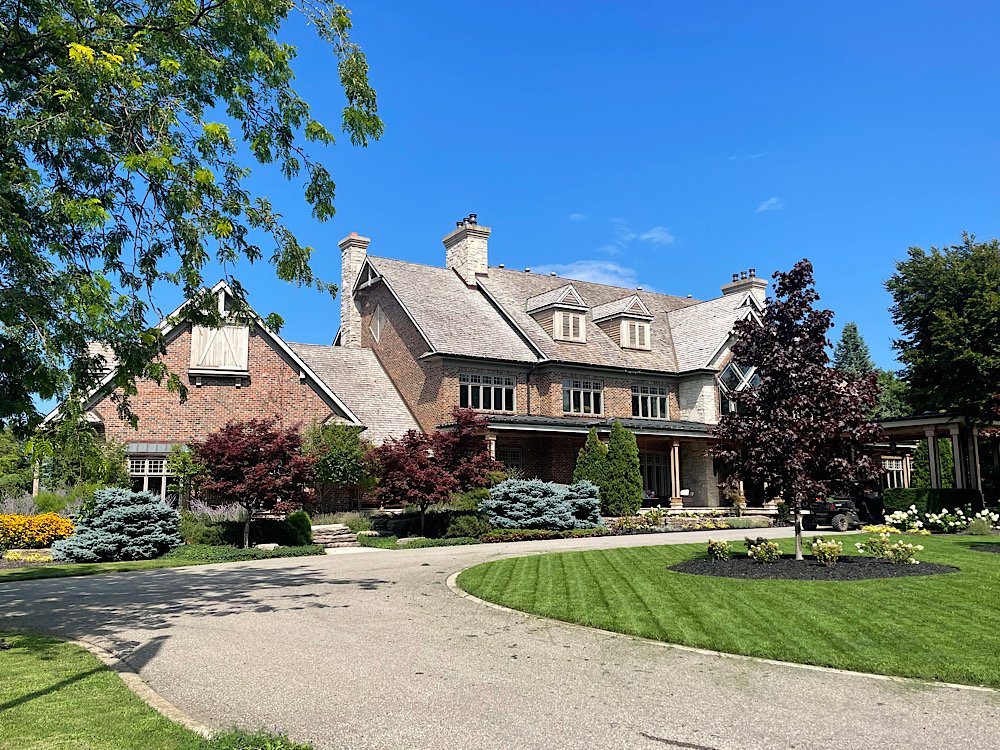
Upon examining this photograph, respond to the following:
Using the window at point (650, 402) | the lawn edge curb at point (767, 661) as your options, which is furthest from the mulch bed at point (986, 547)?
the window at point (650, 402)

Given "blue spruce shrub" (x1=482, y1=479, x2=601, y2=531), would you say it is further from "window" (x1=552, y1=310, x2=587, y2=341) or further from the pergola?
the pergola

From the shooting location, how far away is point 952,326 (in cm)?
2991

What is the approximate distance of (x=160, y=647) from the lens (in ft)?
30.6

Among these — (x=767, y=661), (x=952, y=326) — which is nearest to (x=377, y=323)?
(x=952, y=326)

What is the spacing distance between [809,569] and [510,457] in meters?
21.3

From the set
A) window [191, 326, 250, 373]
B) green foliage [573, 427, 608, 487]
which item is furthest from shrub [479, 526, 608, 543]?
window [191, 326, 250, 373]

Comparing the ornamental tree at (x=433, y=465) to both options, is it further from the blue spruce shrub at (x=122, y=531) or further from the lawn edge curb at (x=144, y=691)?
the lawn edge curb at (x=144, y=691)

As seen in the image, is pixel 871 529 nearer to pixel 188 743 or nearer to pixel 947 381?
pixel 947 381

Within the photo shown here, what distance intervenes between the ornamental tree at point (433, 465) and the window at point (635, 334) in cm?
1511

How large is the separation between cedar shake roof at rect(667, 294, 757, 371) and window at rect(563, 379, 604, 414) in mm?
5276

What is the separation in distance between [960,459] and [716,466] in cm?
1051

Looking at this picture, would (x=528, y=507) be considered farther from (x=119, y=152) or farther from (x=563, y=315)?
(x=119, y=152)

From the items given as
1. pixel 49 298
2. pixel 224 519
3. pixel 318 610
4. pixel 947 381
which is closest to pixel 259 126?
pixel 49 298

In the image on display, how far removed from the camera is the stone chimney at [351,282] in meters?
40.2
